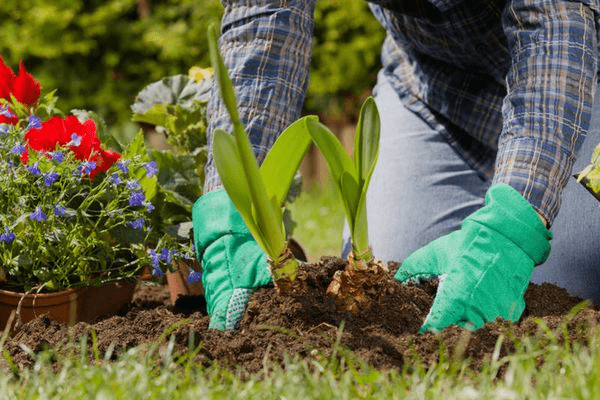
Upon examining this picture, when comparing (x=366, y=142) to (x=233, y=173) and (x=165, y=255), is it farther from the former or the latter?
(x=165, y=255)

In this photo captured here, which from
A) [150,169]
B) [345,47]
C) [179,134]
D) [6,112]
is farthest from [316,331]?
[345,47]

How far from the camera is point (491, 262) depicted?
1862 mm

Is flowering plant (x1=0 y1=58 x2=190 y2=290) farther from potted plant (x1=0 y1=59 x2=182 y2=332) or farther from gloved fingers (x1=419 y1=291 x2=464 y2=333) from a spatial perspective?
gloved fingers (x1=419 y1=291 x2=464 y2=333)

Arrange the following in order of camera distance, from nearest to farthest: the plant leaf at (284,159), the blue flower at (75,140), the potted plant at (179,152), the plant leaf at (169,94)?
the plant leaf at (284,159), the blue flower at (75,140), the potted plant at (179,152), the plant leaf at (169,94)

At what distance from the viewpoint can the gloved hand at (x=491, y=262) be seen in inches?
72.1

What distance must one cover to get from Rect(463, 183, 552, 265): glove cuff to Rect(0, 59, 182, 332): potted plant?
756 mm

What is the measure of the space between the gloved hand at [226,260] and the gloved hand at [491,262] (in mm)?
380

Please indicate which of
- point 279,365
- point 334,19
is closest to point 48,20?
point 334,19

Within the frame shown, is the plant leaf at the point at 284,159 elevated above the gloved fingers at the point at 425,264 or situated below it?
above

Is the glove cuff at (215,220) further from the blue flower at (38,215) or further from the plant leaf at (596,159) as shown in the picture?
the plant leaf at (596,159)

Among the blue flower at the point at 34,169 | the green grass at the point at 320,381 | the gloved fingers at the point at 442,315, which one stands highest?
the blue flower at the point at 34,169

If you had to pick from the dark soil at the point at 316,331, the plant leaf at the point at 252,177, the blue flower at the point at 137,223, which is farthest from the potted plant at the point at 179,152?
the plant leaf at the point at 252,177

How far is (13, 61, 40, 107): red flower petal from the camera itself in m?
2.28

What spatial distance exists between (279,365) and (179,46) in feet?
12.6
